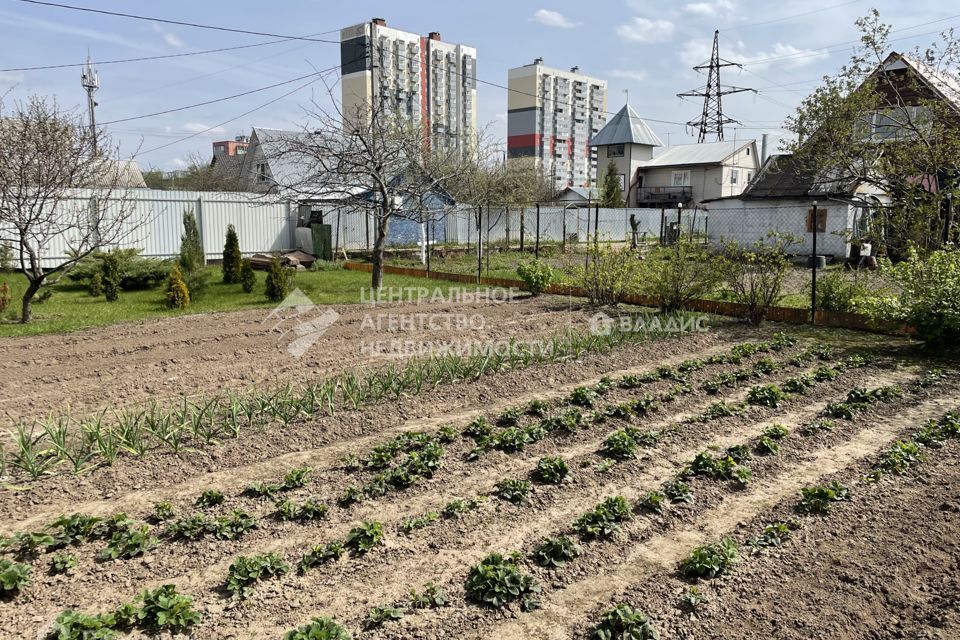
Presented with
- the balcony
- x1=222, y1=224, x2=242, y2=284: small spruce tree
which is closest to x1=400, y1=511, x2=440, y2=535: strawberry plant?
x1=222, y1=224, x2=242, y2=284: small spruce tree

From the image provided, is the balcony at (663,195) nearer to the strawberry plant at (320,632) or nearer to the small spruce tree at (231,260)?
the small spruce tree at (231,260)

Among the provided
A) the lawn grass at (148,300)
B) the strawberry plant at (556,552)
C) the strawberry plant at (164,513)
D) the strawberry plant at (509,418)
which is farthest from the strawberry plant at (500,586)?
the lawn grass at (148,300)

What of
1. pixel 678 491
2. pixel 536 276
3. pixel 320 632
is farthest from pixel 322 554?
pixel 536 276

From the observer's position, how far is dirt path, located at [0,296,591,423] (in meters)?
6.38

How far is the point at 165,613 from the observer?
2670mm

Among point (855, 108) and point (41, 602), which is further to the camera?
point (855, 108)

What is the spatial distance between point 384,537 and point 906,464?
11.8 feet

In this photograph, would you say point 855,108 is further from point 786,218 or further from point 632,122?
point 632,122

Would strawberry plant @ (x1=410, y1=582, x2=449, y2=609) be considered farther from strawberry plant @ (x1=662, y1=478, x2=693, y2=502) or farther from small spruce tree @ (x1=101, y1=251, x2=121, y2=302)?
small spruce tree @ (x1=101, y1=251, x2=121, y2=302)

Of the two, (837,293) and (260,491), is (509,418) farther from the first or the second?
(837,293)

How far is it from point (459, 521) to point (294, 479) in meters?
1.13

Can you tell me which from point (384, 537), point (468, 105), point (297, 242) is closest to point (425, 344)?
point (384, 537)

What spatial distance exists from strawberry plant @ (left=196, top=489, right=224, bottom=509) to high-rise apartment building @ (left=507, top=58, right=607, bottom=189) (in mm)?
85826

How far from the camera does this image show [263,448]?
4637 mm
